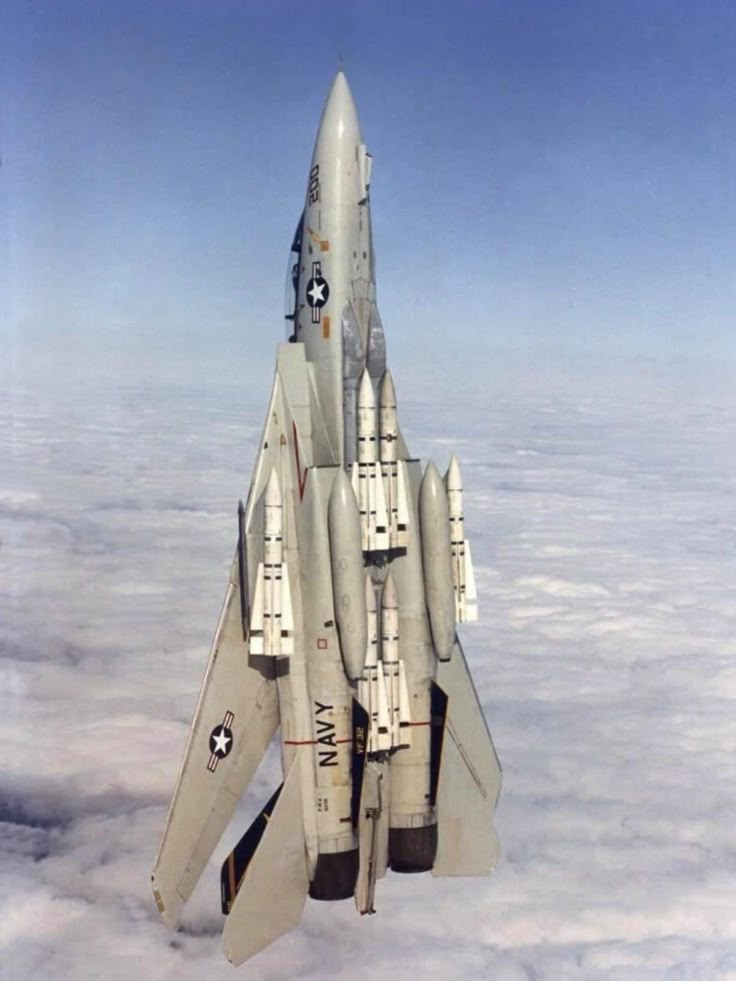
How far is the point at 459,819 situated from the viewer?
21531 millimetres

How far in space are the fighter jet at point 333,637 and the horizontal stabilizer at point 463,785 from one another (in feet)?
0.15

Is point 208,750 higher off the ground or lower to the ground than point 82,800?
higher

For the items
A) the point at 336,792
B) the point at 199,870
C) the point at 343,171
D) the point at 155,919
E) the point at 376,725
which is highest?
the point at 343,171

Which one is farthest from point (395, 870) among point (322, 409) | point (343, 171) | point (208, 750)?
point (343, 171)

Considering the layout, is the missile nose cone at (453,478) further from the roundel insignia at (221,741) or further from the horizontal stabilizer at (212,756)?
the roundel insignia at (221,741)

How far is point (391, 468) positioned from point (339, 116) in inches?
281

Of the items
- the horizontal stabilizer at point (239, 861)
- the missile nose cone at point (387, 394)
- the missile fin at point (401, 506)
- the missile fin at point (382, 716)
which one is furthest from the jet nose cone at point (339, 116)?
Result: the horizontal stabilizer at point (239, 861)

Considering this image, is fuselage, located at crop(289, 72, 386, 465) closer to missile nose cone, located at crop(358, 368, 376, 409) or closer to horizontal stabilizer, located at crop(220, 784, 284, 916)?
missile nose cone, located at crop(358, 368, 376, 409)

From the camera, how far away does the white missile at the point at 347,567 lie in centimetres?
1878

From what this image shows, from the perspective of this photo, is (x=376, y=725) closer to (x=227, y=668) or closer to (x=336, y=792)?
(x=336, y=792)

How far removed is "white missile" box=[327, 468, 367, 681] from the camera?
1878cm

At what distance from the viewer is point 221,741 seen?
20.8m

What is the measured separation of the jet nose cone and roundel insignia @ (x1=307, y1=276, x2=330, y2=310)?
2.82 meters

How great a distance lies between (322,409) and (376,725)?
20.4ft
